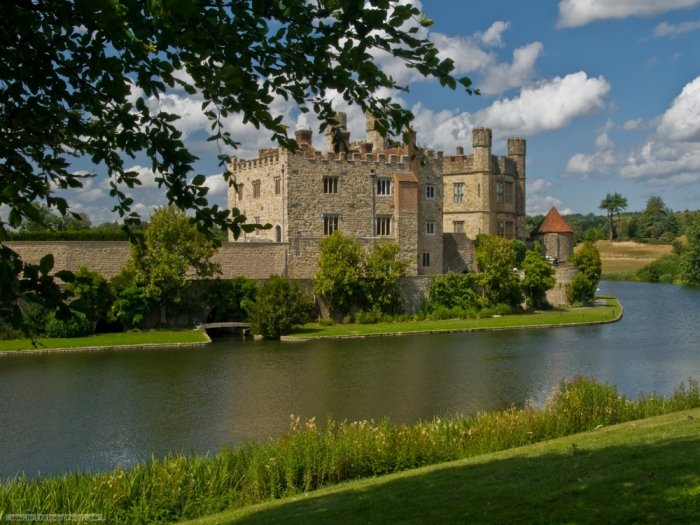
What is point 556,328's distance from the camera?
38.3 m

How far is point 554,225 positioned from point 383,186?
55.9 feet

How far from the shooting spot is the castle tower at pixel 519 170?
53.3 metres

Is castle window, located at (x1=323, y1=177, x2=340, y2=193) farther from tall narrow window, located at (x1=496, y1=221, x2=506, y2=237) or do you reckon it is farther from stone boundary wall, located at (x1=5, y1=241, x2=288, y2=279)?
tall narrow window, located at (x1=496, y1=221, x2=506, y2=237)

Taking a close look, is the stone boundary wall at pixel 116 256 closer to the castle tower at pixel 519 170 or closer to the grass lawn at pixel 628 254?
the castle tower at pixel 519 170

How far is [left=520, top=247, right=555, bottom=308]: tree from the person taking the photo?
4472cm

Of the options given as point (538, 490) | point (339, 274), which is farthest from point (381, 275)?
point (538, 490)

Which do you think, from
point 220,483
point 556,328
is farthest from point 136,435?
point 556,328

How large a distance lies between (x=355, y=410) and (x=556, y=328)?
2162 cm

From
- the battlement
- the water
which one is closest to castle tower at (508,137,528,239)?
the battlement

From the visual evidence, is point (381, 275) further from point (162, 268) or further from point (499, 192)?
point (499, 192)

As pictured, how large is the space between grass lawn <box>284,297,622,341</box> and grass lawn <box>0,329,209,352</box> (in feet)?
14.6

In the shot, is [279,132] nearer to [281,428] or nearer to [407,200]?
[281,428]

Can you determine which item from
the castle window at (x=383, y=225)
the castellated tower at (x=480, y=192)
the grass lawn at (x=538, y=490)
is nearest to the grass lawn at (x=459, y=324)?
the castle window at (x=383, y=225)

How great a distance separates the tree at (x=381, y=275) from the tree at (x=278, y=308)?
4.58 metres
